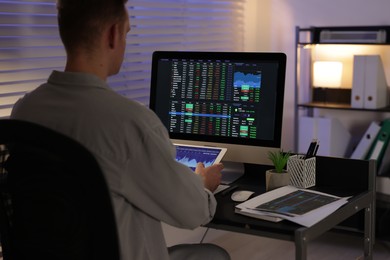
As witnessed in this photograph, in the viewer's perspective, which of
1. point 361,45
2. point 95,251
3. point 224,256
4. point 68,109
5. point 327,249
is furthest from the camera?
point 361,45

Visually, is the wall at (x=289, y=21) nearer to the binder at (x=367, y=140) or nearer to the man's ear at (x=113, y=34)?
the binder at (x=367, y=140)

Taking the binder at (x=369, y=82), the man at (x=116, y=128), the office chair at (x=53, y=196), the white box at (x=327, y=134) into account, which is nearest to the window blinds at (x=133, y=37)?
the white box at (x=327, y=134)

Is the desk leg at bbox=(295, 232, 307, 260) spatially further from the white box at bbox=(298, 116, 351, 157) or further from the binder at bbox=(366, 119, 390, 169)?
the white box at bbox=(298, 116, 351, 157)

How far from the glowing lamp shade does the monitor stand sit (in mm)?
1834

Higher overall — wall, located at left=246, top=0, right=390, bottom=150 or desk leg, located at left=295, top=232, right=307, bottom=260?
wall, located at left=246, top=0, right=390, bottom=150

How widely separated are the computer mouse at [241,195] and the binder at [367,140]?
2.06 m

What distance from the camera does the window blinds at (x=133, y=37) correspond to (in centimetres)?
287

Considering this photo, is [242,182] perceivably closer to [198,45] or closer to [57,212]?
[57,212]

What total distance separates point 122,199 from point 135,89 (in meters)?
2.08

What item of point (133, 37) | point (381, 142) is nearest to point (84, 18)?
point (133, 37)

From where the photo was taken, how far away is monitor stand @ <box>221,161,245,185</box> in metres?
2.57

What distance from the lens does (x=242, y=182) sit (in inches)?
99.4

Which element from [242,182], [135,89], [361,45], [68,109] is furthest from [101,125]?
[361,45]

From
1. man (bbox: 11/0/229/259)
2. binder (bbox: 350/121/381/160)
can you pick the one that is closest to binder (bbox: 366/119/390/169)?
binder (bbox: 350/121/381/160)
